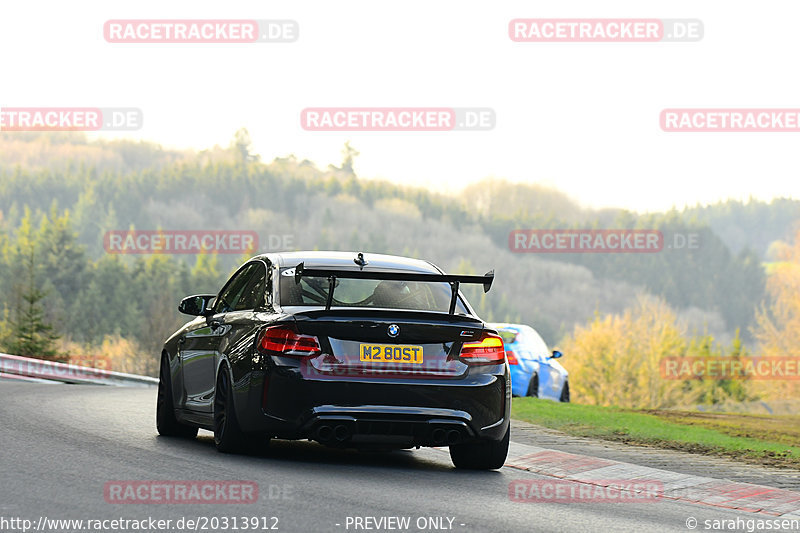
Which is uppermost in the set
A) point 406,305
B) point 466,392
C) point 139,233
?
point 139,233

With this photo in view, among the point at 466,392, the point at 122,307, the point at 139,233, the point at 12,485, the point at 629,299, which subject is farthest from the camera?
the point at 139,233

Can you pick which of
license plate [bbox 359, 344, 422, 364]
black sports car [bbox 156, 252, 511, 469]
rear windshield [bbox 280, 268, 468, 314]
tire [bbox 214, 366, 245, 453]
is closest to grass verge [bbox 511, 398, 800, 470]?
black sports car [bbox 156, 252, 511, 469]

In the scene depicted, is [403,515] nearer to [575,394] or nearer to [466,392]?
[466,392]

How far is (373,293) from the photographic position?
31.8ft

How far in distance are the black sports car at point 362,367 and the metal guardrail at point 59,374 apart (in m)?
18.0

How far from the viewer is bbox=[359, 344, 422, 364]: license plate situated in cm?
873

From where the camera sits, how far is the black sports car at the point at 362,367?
28.5ft

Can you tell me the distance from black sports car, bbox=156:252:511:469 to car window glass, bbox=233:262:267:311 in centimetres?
4

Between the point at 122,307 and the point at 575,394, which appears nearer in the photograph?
the point at 575,394

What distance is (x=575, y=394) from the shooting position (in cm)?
9606

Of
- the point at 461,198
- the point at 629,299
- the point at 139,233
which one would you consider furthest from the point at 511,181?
the point at 139,233

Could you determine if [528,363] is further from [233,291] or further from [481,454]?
[481,454]

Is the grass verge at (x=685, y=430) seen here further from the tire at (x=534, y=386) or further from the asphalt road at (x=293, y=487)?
the asphalt road at (x=293, y=487)

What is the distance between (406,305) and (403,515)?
291cm
